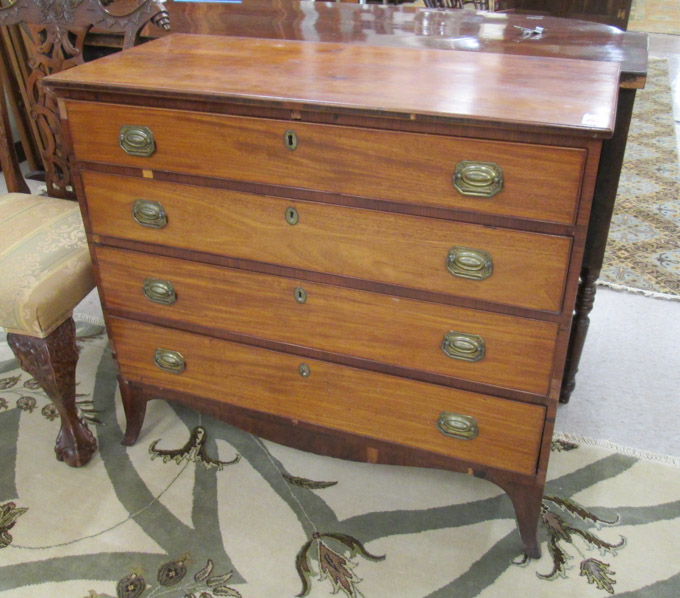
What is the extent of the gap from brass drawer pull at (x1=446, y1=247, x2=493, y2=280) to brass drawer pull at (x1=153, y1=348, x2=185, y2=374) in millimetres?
715

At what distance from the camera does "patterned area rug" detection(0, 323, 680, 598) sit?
145 cm

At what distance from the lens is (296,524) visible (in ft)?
5.21

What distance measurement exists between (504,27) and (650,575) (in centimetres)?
148

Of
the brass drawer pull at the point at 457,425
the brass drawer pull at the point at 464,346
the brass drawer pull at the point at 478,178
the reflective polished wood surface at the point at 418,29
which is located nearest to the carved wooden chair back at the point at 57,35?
the reflective polished wood surface at the point at 418,29

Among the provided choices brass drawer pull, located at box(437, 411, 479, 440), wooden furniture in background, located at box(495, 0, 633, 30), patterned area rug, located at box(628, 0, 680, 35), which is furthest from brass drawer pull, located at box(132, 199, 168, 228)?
patterned area rug, located at box(628, 0, 680, 35)

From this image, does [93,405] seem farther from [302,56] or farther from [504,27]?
[504,27]

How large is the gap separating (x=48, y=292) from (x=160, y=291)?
0.87ft

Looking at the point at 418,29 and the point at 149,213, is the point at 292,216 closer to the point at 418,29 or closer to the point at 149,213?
the point at 149,213

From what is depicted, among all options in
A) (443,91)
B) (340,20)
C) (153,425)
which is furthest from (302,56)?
(153,425)

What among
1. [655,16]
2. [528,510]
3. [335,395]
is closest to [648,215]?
[528,510]

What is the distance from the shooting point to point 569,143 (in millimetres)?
1067

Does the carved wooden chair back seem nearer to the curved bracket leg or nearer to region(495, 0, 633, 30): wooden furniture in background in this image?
the curved bracket leg

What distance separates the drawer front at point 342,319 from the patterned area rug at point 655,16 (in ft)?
22.7

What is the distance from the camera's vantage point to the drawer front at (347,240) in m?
1.19
